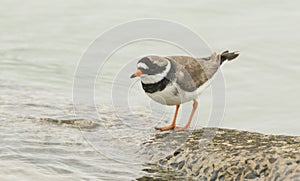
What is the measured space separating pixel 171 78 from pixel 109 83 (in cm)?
457

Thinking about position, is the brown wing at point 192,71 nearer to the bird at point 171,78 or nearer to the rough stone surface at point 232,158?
the bird at point 171,78

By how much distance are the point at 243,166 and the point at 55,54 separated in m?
8.42

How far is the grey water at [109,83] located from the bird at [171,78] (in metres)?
0.64

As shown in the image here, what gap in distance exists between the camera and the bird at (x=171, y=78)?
798 cm

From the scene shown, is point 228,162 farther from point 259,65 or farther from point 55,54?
point 55,54

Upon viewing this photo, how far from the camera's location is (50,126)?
344 inches

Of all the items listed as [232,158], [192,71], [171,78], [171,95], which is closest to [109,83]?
[192,71]

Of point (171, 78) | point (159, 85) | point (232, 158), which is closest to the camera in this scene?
point (232, 158)

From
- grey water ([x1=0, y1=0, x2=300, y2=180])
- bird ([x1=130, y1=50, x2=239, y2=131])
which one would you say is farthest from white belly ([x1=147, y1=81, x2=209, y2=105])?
grey water ([x1=0, y1=0, x2=300, y2=180])

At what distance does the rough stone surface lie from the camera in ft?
20.8

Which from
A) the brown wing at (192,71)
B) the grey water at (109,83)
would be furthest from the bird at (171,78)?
the grey water at (109,83)

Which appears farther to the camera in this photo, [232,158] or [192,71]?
[192,71]

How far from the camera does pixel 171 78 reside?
8156mm

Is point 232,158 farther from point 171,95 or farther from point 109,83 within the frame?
point 109,83
